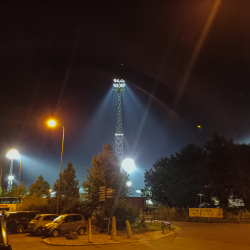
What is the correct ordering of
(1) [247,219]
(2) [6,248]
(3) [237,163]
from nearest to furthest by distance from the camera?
(2) [6,248]
(1) [247,219]
(3) [237,163]

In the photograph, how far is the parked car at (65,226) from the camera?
16594 millimetres

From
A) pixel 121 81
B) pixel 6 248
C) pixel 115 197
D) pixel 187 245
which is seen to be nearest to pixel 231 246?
pixel 187 245

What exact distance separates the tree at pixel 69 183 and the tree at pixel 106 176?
8124 millimetres

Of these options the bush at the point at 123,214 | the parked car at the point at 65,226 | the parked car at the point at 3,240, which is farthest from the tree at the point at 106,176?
the parked car at the point at 3,240

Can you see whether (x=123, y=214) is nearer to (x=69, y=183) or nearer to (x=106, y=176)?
(x=106, y=176)

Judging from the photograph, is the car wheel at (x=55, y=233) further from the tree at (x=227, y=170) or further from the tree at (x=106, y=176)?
the tree at (x=227, y=170)

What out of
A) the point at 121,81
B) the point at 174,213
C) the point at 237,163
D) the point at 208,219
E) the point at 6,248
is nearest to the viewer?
the point at 6,248

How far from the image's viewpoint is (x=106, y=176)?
64.3ft

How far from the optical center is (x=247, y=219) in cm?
2377

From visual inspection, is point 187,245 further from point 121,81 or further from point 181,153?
point 181,153

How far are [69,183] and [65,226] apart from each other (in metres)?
12.6

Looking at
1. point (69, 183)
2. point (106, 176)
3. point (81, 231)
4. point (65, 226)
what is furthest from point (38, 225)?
point (69, 183)

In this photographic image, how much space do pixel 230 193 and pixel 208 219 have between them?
9372mm

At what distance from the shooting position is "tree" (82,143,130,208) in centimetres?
1948
